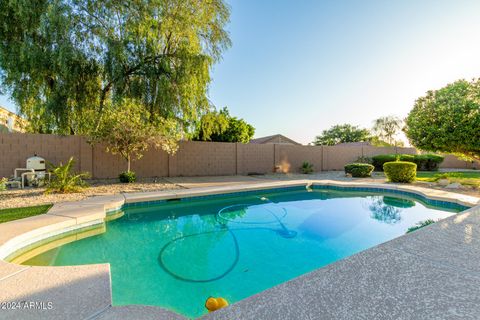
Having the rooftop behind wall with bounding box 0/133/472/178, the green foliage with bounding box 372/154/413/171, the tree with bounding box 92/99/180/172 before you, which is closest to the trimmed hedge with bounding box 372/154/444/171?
the green foliage with bounding box 372/154/413/171

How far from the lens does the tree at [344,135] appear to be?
3794 cm

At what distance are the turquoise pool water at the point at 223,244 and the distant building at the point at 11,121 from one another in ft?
24.9

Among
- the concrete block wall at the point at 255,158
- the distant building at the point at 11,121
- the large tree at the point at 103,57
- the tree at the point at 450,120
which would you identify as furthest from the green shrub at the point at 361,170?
the distant building at the point at 11,121

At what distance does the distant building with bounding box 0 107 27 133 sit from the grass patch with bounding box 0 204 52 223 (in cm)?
639

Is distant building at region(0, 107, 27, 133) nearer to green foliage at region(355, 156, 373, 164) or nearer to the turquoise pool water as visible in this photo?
the turquoise pool water

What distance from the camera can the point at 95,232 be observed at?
13.8 ft

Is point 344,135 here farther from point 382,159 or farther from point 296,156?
point 296,156

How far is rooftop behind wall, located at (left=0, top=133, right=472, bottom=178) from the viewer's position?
26.8ft

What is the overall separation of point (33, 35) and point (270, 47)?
8550 millimetres

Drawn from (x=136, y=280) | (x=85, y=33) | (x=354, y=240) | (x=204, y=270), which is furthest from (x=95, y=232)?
(x=85, y=33)

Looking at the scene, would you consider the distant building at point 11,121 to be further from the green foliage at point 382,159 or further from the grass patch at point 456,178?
the green foliage at point 382,159

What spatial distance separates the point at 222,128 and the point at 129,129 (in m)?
3.96

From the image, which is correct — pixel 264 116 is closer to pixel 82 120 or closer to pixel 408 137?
pixel 408 137

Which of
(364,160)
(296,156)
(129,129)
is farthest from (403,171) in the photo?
(129,129)
